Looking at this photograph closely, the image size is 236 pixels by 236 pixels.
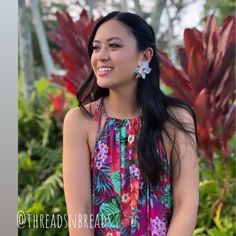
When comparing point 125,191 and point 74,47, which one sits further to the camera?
point 74,47

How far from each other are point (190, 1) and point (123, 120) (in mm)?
5682

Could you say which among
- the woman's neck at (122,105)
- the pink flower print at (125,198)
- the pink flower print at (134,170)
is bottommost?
the pink flower print at (125,198)

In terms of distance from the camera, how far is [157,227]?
5.97 feet

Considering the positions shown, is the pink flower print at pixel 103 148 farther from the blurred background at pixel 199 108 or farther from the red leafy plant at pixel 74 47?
the red leafy plant at pixel 74 47

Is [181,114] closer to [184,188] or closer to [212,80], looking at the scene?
[184,188]

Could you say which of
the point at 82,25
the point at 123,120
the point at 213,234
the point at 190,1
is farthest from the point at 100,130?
the point at 190,1

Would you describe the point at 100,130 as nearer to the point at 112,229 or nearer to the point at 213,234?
the point at 112,229

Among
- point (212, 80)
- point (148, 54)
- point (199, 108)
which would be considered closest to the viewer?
point (148, 54)

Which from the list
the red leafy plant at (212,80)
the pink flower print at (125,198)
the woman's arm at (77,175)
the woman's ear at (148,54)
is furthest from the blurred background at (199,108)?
the pink flower print at (125,198)

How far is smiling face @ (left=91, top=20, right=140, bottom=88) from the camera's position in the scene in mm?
1828

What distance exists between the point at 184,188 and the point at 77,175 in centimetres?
36

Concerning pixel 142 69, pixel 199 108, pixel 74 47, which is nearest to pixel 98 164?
pixel 142 69

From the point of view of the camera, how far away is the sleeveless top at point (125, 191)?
5.96ft

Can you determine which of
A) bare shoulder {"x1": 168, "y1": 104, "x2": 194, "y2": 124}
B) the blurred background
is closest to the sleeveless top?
bare shoulder {"x1": 168, "y1": 104, "x2": 194, "y2": 124}
